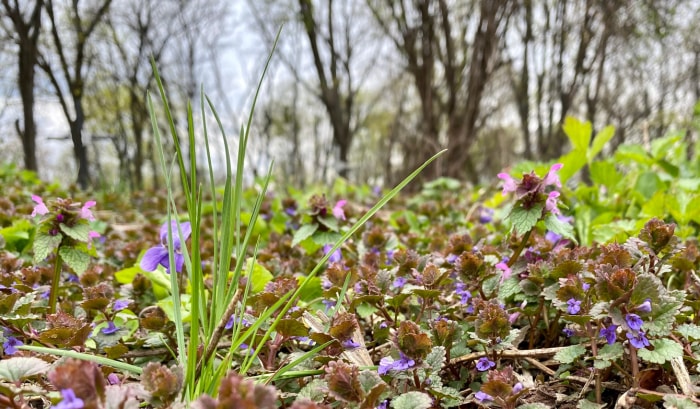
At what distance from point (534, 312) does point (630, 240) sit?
26cm

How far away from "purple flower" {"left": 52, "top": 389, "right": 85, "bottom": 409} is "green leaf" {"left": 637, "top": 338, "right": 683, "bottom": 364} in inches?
31.7

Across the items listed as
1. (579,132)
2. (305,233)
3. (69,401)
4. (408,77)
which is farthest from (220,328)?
(408,77)

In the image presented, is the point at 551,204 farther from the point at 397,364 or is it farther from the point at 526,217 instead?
the point at 397,364

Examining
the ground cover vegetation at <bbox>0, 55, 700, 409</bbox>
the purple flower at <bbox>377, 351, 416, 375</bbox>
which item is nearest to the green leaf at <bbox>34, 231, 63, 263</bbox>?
the ground cover vegetation at <bbox>0, 55, 700, 409</bbox>

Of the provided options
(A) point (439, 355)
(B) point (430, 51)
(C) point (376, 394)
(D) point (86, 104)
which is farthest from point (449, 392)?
(D) point (86, 104)

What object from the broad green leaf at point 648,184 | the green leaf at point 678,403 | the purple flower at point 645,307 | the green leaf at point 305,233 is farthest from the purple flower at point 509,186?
the broad green leaf at point 648,184

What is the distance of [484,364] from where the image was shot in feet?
3.15

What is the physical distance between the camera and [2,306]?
954 mm

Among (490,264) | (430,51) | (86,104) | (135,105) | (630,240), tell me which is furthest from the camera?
(86,104)

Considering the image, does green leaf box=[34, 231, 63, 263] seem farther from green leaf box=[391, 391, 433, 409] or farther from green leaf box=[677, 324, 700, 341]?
green leaf box=[677, 324, 700, 341]

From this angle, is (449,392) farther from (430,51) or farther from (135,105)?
(135,105)

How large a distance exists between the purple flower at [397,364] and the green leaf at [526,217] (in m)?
0.42

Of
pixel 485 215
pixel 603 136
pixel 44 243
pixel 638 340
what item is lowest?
pixel 485 215

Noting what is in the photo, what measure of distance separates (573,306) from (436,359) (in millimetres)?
278
